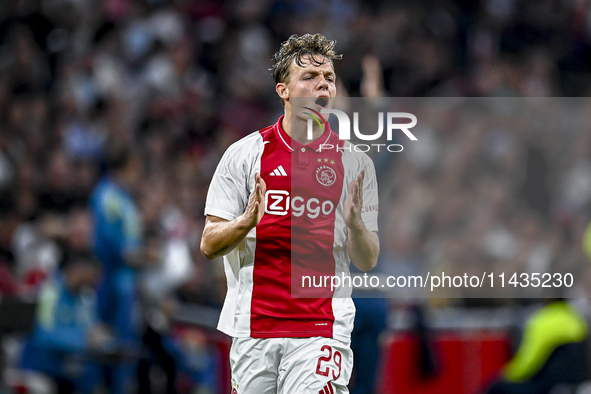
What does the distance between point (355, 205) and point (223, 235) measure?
573 mm

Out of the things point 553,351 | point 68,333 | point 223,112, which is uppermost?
point 223,112

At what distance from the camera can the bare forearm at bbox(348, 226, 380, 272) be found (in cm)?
372

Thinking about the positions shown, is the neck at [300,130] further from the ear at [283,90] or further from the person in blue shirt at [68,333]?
the person in blue shirt at [68,333]

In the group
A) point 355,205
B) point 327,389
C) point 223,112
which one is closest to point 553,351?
point 327,389

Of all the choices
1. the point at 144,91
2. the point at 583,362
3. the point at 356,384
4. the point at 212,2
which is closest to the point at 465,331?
the point at 583,362

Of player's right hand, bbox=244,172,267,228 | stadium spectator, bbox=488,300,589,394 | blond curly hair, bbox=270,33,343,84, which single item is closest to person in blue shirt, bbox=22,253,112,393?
stadium spectator, bbox=488,300,589,394

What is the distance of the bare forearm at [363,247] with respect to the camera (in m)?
3.72

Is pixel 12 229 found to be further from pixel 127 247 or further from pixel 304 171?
pixel 304 171

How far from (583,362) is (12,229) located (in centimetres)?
569

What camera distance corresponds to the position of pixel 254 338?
3762mm

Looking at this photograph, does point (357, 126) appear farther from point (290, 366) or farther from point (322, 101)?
point (290, 366)

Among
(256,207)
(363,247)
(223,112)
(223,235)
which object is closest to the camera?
(256,207)

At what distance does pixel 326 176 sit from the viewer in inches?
153

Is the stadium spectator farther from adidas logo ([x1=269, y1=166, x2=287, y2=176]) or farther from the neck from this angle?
adidas logo ([x1=269, y1=166, x2=287, y2=176])
